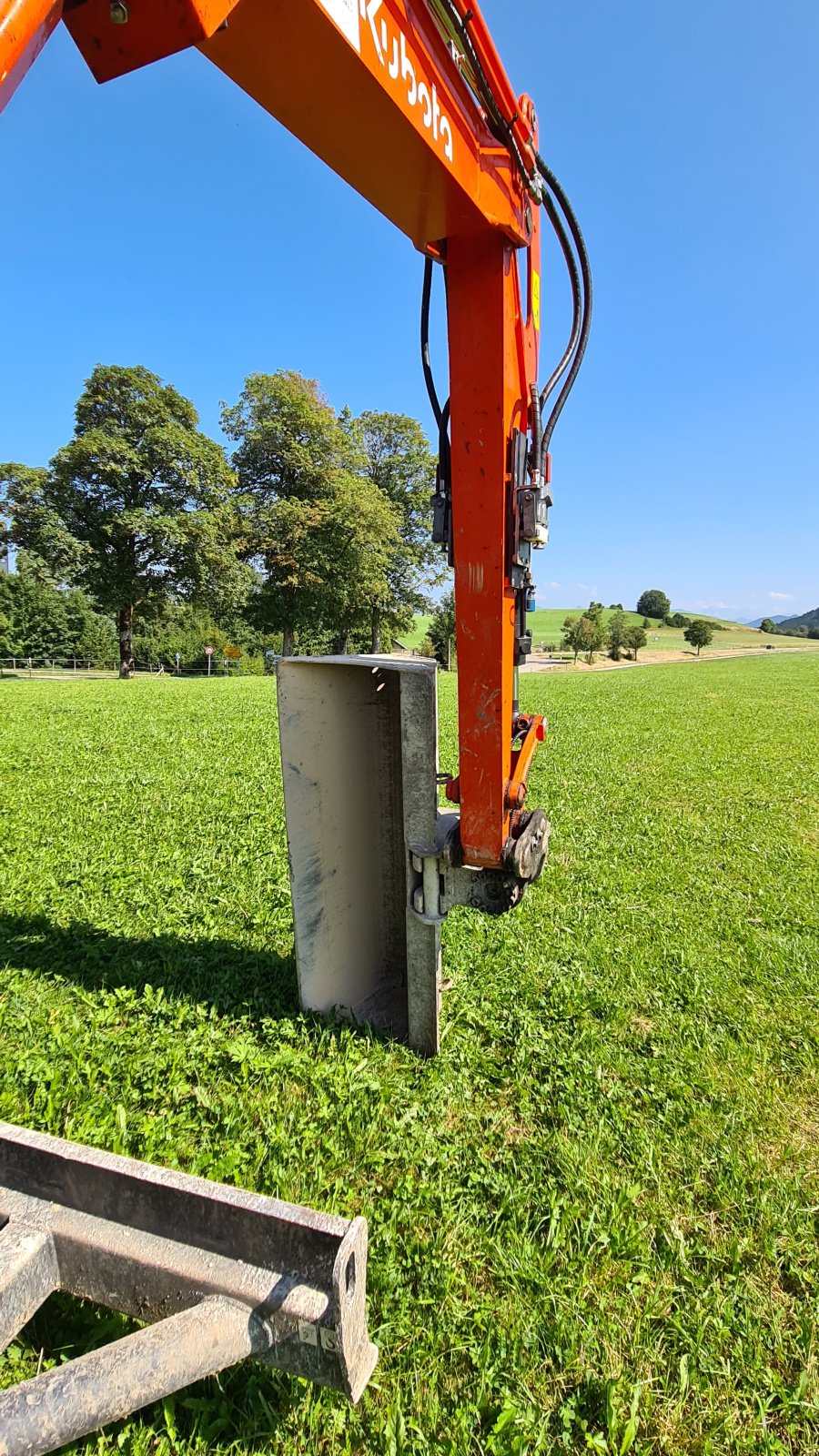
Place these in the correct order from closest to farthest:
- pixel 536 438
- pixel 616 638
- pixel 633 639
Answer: pixel 536 438
pixel 616 638
pixel 633 639

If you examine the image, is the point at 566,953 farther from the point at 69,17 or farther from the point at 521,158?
the point at 69,17

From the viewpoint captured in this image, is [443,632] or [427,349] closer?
[427,349]

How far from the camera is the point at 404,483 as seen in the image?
3753 cm

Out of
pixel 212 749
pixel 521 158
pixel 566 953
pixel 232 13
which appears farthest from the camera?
pixel 212 749

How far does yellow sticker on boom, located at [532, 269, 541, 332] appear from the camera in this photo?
2656mm

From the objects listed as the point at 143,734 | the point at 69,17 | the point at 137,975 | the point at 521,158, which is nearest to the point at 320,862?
the point at 137,975

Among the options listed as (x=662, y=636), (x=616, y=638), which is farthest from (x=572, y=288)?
(x=662, y=636)

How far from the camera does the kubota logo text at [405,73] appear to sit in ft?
4.75

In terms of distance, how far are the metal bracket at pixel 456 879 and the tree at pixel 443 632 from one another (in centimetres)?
3732

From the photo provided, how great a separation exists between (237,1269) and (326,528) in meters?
29.8

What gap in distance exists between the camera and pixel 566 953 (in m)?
3.58

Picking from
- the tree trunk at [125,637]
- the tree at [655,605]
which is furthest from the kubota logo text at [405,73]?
the tree at [655,605]

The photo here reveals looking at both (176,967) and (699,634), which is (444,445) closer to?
(176,967)

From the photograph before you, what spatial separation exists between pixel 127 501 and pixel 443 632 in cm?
2486
